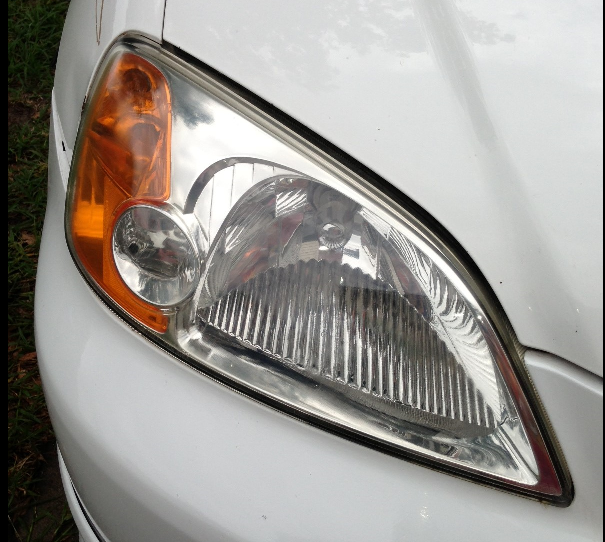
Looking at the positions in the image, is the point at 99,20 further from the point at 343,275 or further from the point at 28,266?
the point at 28,266

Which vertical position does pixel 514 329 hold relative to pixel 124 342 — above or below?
above

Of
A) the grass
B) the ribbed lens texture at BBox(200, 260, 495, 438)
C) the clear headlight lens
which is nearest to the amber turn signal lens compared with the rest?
the clear headlight lens

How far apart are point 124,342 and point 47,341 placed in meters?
0.18

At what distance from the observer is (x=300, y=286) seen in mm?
952

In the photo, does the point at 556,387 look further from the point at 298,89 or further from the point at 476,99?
the point at 298,89

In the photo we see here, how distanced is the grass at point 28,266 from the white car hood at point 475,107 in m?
Result: 1.42

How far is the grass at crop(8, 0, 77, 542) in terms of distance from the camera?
1824 mm

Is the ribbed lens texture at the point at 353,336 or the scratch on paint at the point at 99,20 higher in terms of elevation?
the scratch on paint at the point at 99,20

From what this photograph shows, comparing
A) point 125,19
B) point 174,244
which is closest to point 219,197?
point 174,244

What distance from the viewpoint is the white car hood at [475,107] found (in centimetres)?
85

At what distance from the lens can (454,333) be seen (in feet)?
2.97

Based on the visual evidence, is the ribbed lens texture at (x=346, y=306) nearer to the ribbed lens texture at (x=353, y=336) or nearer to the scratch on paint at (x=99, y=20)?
the ribbed lens texture at (x=353, y=336)

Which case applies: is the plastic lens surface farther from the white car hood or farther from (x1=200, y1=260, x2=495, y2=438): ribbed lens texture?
the white car hood

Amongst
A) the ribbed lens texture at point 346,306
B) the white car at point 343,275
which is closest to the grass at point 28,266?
the white car at point 343,275
